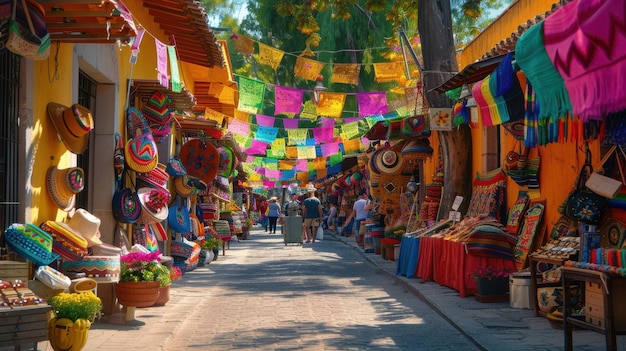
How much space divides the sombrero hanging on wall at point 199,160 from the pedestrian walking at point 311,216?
12.5m

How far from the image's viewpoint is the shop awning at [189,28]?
44.7 feet

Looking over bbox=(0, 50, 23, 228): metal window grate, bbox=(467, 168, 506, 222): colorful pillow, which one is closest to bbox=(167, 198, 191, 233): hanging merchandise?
bbox=(467, 168, 506, 222): colorful pillow

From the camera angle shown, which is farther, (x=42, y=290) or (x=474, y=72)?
(x=474, y=72)

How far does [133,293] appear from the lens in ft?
33.1

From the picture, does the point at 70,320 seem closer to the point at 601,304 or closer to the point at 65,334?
the point at 65,334

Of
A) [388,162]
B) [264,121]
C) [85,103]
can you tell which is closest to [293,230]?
[264,121]

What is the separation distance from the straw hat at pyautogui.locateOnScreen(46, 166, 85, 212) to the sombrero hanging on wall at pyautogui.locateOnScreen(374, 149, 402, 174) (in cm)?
1296

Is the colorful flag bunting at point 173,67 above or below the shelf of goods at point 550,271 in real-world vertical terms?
above

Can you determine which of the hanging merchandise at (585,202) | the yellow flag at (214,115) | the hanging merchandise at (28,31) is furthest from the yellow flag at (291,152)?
the hanging merchandise at (28,31)

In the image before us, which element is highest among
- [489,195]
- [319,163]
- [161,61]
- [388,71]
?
[388,71]

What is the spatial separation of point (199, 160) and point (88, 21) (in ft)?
35.9

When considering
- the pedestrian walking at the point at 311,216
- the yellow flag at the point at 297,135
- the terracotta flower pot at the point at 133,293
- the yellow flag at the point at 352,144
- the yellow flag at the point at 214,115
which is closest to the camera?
the terracotta flower pot at the point at 133,293

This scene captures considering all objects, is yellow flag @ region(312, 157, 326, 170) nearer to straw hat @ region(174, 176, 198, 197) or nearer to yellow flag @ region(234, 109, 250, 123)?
yellow flag @ region(234, 109, 250, 123)

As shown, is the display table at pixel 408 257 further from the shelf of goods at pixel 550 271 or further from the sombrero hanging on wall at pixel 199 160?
the shelf of goods at pixel 550 271
